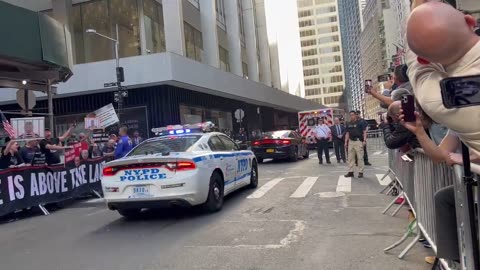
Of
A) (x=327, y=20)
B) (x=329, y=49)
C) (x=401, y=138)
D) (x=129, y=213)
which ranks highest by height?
(x=327, y=20)

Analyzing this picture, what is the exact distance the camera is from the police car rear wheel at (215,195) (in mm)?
8164

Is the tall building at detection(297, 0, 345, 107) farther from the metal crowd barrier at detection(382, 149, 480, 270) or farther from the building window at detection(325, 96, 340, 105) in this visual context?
the metal crowd barrier at detection(382, 149, 480, 270)

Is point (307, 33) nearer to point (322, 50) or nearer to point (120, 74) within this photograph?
point (322, 50)

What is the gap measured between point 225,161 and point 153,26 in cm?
2184

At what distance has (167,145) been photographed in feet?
29.1

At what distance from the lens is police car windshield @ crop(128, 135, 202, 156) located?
8606 mm

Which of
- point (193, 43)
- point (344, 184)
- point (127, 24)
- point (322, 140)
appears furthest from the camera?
point (193, 43)

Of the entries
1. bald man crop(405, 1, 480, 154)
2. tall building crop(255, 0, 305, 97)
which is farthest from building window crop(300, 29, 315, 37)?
bald man crop(405, 1, 480, 154)

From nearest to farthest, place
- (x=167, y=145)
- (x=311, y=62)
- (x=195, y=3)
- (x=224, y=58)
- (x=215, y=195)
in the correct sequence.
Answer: (x=215, y=195) → (x=167, y=145) → (x=195, y=3) → (x=224, y=58) → (x=311, y=62)

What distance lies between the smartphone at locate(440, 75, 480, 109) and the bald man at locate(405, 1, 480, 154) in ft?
0.47

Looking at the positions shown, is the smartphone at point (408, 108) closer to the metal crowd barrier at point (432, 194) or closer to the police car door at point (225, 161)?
the metal crowd barrier at point (432, 194)

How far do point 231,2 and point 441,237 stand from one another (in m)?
37.8

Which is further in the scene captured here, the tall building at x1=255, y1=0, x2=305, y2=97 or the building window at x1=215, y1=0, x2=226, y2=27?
the tall building at x1=255, y1=0, x2=305, y2=97

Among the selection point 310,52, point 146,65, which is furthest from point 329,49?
point 146,65
